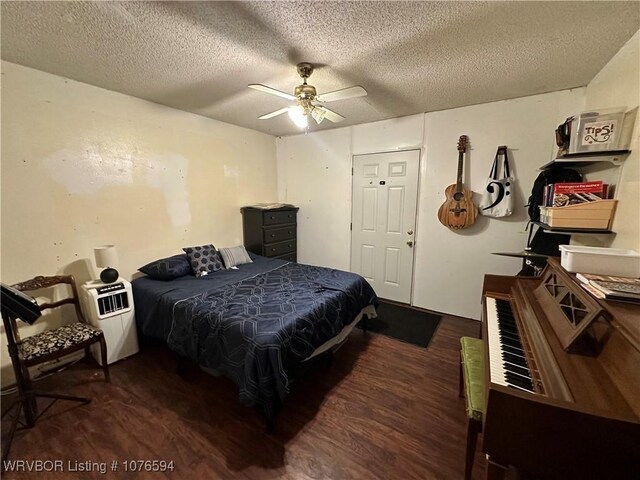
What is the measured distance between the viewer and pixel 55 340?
6.00ft

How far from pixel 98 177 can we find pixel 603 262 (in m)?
3.62

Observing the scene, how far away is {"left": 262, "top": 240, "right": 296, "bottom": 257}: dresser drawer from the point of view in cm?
368

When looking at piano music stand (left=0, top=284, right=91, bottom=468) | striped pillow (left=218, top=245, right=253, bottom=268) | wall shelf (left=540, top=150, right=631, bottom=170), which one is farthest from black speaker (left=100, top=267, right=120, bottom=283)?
wall shelf (left=540, top=150, right=631, bottom=170)

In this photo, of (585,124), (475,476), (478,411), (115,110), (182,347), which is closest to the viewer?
(478,411)

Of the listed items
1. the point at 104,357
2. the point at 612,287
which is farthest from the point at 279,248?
the point at 612,287

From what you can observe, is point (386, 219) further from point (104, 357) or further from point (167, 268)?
point (104, 357)

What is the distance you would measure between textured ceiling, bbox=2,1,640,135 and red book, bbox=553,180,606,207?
34.6 inches

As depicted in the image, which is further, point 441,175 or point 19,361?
point 441,175

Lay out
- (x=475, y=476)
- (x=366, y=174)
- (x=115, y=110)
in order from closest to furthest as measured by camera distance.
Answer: (x=475, y=476) < (x=115, y=110) < (x=366, y=174)

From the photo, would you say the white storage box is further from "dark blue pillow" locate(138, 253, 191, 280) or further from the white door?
"dark blue pillow" locate(138, 253, 191, 280)

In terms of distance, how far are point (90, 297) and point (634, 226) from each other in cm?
369

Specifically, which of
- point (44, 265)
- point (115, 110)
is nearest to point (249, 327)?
point (44, 265)

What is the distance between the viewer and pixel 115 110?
244 cm

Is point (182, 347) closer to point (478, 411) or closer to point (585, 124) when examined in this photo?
point (478, 411)
